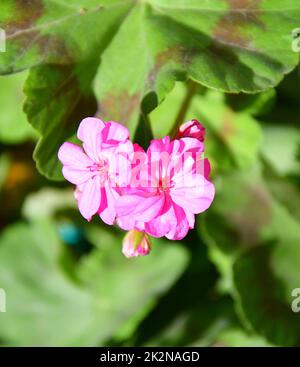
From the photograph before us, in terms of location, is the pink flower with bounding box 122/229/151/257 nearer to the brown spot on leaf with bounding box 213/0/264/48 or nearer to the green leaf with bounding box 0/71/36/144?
the brown spot on leaf with bounding box 213/0/264/48

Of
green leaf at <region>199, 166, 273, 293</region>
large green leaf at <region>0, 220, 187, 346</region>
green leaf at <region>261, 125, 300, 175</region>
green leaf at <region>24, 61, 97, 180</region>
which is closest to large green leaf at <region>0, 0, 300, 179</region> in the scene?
green leaf at <region>24, 61, 97, 180</region>

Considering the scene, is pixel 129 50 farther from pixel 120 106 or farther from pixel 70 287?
pixel 70 287

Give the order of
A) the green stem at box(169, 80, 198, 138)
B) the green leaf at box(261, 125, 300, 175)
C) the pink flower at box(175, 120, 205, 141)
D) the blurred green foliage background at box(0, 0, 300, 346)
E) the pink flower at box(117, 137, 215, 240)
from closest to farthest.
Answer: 1. the pink flower at box(117, 137, 215, 240)
2. the pink flower at box(175, 120, 205, 141)
3. the blurred green foliage background at box(0, 0, 300, 346)
4. the green stem at box(169, 80, 198, 138)
5. the green leaf at box(261, 125, 300, 175)

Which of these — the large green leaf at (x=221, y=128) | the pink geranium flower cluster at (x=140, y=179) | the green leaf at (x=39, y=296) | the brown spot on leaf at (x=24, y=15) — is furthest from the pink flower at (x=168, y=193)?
the green leaf at (x=39, y=296)

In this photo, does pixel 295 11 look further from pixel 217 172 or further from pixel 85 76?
pixel 217 172

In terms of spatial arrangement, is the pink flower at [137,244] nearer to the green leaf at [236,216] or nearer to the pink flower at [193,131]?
the pink flower at [193,131]
